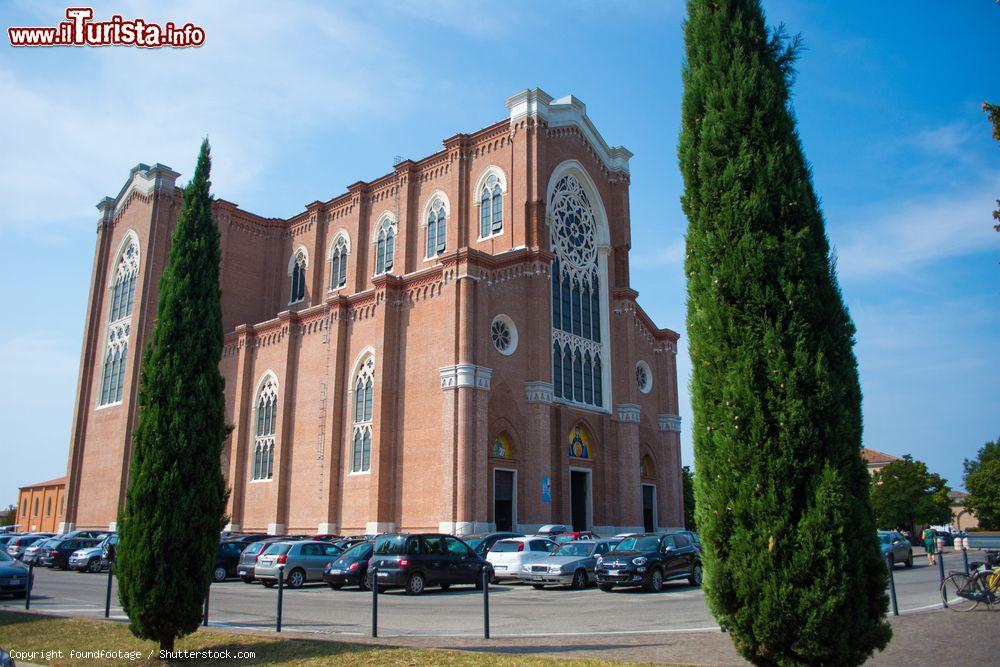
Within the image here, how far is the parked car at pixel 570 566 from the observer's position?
20047 mm

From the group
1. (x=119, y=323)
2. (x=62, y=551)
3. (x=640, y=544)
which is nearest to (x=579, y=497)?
(x=640, y=544)

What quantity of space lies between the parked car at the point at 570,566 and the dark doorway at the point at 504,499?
872 centimetres

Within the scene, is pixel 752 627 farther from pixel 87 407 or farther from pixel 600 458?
pixel 87 407

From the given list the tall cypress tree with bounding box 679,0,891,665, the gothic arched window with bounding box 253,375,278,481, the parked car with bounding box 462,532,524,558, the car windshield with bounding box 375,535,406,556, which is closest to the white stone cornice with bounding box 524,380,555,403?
the parked car with bounding box 462,532,524,558

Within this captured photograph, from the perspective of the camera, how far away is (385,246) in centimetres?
4138

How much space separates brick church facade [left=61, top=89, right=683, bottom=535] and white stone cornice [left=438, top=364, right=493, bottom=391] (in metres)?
0.08

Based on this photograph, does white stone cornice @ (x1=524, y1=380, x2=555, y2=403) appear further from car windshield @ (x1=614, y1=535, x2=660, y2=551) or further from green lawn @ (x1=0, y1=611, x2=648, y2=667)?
green lawn @ (x1=0, y1=611, x2=648, y2=667)

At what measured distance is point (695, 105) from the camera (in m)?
7.21

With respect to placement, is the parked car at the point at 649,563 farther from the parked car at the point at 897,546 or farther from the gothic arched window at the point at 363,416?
the gothic arched window at the point at 363,416

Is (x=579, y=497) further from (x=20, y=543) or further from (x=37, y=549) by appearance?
(x=20, y=543)

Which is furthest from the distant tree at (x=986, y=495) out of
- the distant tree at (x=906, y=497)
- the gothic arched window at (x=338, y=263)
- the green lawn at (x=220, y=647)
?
the green lawn at (x=220, y=647)

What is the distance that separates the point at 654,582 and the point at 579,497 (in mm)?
15539

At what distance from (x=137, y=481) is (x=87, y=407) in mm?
40762

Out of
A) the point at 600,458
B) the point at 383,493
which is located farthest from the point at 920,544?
the point at 383,493
